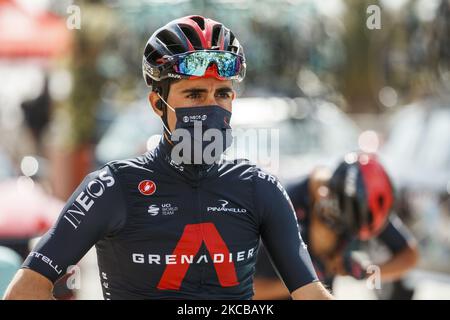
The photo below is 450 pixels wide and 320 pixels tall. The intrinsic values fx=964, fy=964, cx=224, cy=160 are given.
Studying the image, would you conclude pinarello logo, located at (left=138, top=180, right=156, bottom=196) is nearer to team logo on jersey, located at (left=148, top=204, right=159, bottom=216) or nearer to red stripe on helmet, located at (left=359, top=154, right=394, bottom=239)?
team logo on jersey, located at (left=148, top=204, right=159, bottom=216)

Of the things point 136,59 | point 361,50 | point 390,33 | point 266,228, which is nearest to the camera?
point 266,228

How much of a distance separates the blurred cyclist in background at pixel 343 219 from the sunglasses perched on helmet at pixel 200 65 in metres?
2.10

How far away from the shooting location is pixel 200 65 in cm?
326

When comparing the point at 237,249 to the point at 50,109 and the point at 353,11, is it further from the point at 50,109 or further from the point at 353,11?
the point at 353,11

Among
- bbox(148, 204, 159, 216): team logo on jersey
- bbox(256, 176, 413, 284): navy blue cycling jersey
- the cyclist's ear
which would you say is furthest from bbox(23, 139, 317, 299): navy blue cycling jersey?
bbox(256, 176, 413, 284): navy blue cycling jersey

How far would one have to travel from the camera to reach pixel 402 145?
37.1 ft

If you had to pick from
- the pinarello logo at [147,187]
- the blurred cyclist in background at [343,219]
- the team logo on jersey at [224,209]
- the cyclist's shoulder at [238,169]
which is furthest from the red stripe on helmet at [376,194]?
the pinarello logo at [147,187]

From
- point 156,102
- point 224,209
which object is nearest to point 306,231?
point 156,102

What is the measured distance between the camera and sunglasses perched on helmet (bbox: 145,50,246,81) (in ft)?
10.7

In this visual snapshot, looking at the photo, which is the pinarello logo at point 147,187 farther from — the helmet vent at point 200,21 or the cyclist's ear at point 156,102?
the helmet vent at point 200,21

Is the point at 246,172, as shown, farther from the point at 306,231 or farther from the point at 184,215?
the point at 306,231

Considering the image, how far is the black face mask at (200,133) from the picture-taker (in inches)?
128
